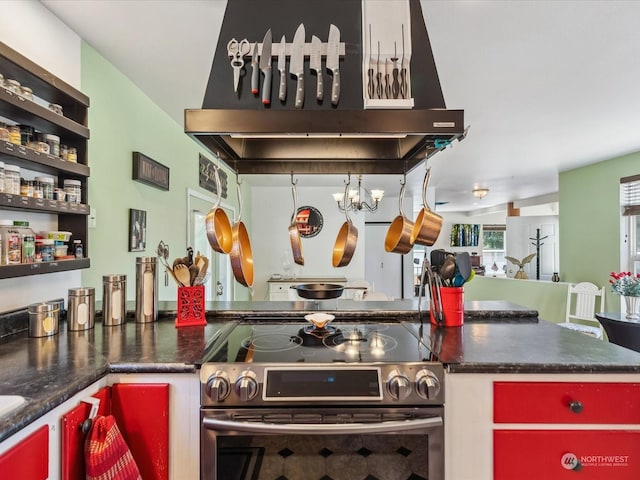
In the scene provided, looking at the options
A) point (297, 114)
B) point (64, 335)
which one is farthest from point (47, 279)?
point (297, 114)

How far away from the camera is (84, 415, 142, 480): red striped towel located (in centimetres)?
89

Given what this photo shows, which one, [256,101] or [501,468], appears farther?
[256,101]

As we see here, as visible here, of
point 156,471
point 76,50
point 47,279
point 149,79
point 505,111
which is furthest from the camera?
point 505,111

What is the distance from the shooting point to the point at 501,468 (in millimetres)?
1053

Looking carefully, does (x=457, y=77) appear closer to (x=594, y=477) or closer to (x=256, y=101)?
(x=256, y=101)

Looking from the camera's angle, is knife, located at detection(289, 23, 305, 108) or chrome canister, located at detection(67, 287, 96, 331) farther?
chrome canister, located at detection(67, 287, 96, 331)

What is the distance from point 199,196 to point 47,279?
1729 mm

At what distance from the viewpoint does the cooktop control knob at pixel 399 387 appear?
3.37 feet

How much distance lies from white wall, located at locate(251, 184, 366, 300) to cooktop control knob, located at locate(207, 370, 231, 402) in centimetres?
425

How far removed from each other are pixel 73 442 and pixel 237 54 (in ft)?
4.42

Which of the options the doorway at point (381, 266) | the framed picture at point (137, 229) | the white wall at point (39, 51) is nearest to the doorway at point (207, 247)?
the framed picture at point (137, 229)

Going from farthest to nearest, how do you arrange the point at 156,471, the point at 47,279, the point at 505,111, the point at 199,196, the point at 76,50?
the point at 199,196 < the point at 505,111 < the point at 76,50 < the point at 47,279 < the point at 156,471

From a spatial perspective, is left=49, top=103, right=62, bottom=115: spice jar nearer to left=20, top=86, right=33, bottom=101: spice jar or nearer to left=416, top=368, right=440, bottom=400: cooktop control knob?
left=20, top=86, right=33, bottom=101: spice jar

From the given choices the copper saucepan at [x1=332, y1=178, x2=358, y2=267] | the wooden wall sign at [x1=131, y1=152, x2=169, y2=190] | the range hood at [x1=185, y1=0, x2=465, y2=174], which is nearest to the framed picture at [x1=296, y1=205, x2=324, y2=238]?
the wooden wall sign at [x1=131, y1=152, x2=169, y2=190]
